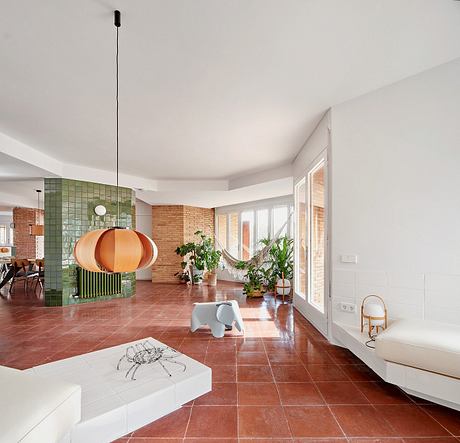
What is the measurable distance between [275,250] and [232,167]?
6.06 feet

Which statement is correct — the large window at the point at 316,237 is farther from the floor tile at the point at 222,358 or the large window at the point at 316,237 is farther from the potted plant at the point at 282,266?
the potted plant at the point at 282,266

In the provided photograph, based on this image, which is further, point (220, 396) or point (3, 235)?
point (3, 235)

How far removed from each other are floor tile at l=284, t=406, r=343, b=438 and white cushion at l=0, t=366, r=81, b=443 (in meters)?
1.23

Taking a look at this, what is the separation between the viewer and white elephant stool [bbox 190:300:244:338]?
3246 millimetres

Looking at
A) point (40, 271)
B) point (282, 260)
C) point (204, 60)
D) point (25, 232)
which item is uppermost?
point (204, 60)

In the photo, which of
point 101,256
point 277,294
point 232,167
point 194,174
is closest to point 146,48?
point 101,256

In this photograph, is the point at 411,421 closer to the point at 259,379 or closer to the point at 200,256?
the point at 259,379

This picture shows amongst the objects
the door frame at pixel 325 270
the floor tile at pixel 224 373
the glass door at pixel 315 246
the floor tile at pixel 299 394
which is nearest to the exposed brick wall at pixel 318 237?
the glass door at pixel 315 246

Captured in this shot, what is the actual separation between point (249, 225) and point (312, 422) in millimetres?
5860

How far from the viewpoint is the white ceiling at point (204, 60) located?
1635mm

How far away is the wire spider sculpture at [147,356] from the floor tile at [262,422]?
1.76 ft

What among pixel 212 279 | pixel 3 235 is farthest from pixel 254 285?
pixel 3 235

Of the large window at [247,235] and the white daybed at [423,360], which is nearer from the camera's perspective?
the white daybed at [423,360]

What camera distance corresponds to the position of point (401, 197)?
2451 mm
